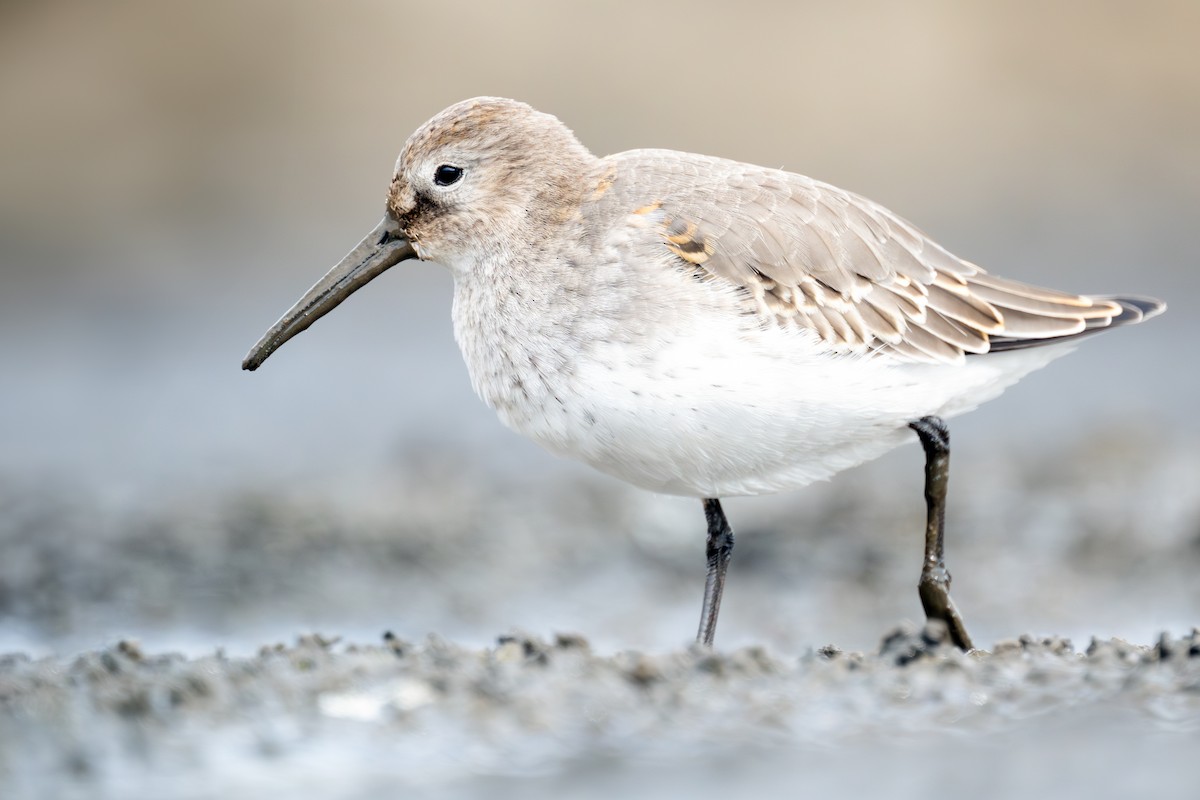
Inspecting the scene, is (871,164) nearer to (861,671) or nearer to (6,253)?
(6,253)

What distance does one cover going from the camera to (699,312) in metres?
5.40

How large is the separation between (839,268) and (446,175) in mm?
1589

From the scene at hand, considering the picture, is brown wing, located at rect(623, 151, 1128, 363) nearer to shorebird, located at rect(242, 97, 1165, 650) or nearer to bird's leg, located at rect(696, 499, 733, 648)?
shorebird, located at rect(242, 97, 1165, 650)

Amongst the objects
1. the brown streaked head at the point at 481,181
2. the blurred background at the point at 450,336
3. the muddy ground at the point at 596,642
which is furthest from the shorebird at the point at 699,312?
the blurred background at the point at 450,336

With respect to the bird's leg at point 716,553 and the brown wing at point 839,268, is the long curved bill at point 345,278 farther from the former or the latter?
the bird's leg at point 716,553

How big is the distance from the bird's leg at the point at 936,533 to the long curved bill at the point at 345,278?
221 centimetres

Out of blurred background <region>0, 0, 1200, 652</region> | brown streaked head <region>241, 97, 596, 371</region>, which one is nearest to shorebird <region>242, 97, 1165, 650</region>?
brown streaked head <region>241, 97, 596, 371</region>

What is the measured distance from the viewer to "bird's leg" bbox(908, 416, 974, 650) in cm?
596

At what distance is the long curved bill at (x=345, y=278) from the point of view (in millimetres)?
6176

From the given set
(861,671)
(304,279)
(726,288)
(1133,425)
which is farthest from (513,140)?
(304,279)

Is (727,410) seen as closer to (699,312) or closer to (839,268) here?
(699,312)

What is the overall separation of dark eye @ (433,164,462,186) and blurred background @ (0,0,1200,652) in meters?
2.52

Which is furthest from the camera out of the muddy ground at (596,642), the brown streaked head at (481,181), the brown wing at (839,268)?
the brown streaked head at (481,181)

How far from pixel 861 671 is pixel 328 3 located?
1179 centimetres
